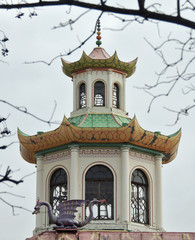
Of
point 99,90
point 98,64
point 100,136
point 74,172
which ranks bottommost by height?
point 74,172

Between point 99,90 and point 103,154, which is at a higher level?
point 99,90

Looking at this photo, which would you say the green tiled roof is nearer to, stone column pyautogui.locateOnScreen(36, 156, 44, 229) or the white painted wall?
the white painted wall

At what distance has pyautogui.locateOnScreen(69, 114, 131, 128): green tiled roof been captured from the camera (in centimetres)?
3023

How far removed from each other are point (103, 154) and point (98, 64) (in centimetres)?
380

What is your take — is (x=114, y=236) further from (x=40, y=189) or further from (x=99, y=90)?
(x=99, y=90)

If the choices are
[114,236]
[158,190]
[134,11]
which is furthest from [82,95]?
[134,11]

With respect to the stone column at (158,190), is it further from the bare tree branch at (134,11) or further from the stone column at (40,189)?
the bare tree branch at (134,11)

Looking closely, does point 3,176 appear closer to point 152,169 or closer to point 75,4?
point 75,4

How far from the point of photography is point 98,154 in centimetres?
2969

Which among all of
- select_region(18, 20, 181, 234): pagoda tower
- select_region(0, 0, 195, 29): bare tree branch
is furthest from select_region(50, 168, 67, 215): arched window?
select_region(0, 0, 195, 29): bare tree branch

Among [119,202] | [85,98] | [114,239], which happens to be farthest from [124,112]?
[114,239]

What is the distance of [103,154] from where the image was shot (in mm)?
29703

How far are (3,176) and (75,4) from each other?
203 centimetres

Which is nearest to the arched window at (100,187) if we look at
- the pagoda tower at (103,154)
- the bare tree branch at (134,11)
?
the pagoda tower at (103,154)
